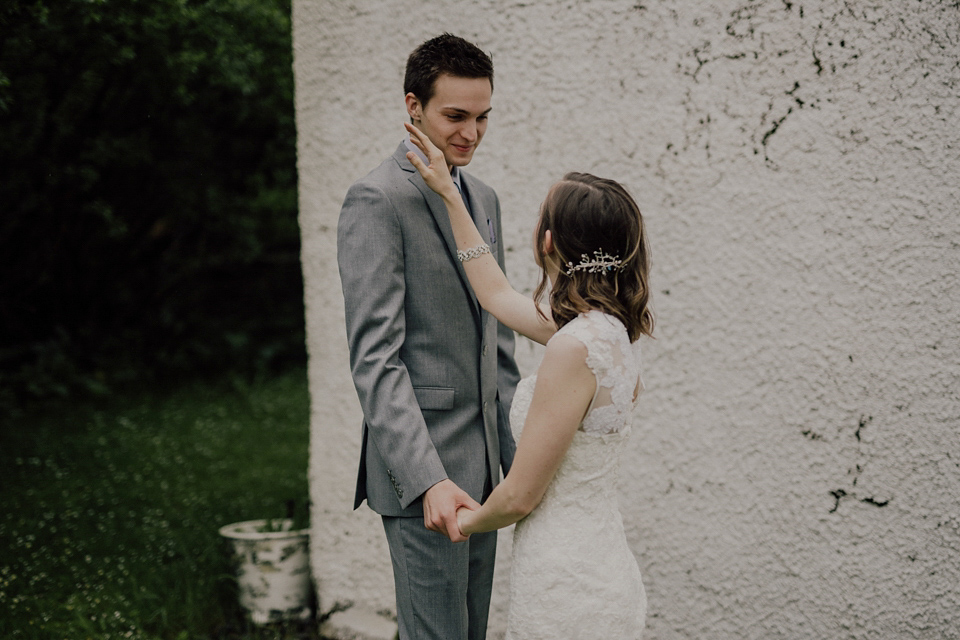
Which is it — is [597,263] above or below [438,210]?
below

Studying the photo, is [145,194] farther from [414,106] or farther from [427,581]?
[427,581]

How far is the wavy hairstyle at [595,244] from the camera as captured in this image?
172 cm

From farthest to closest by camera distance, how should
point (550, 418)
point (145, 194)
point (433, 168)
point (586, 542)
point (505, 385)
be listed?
point (145, 194), point (505, 385), point (433, 168), point (586, 542), point (550, 418)

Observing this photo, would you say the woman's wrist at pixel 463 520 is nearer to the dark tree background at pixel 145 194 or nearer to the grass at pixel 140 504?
the grass at pixel 140 504

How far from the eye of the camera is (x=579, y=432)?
1733 mm

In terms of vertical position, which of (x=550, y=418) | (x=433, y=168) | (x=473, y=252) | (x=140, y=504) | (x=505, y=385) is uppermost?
(x=433, y=168)

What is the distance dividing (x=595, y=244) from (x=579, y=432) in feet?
1.46

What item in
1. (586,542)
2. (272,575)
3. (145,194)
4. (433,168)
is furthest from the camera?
(145,194)

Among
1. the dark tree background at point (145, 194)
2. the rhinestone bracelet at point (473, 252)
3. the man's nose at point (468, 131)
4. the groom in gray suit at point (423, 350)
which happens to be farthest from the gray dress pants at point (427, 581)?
the dark tree background at point (145, 194)

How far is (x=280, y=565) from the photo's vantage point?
11.1 feet

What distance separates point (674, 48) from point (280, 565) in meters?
2.75

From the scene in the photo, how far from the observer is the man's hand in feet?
6.04

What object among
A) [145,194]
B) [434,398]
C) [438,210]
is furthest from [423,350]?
[145,194]

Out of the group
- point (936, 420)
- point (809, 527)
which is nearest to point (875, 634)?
point (809, 527)
